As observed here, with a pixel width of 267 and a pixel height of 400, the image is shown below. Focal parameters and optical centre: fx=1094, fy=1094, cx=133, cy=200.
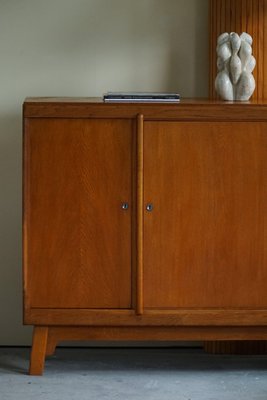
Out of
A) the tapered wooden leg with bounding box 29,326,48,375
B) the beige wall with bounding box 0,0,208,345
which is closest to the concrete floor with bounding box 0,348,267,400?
the tapered wooden leg with bounding box 29,326,48,375

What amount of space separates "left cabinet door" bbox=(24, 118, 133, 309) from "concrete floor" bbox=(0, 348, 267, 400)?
0.97 ft

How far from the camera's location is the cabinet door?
4066 millimetres

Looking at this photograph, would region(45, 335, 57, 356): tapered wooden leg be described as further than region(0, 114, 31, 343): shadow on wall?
No

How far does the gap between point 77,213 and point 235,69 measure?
32.8 inches

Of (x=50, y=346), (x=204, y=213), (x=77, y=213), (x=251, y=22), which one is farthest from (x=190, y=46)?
(x=50, y=346)

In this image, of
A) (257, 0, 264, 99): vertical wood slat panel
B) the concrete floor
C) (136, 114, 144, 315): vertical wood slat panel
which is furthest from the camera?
(257, 0, 264, 99): vertical wood slat panel

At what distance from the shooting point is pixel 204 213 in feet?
13.4

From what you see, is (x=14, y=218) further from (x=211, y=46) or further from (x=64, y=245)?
(x=211, y=46)

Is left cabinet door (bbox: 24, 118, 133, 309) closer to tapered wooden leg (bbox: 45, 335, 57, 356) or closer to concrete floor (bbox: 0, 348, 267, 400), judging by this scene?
tapered wooden leg (bbox: 45, 335, 57, 356)

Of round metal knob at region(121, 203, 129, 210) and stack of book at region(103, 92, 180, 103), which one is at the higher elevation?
A: stack of book at region(103, 92, 180, 103)

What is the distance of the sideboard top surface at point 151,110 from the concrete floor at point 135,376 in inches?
39.0

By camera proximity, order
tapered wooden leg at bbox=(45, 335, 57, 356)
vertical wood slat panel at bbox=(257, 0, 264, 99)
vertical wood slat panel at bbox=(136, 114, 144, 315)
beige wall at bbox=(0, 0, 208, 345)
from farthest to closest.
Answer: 1. beige wall at bbox=(0, 0, 208, 345)
2. vertical wood slat panel at bbox=(257, 0, 264, 99)
3. tapered wooden leg at bbox=(45, 335, 57, 356)
4. vertical wood slat panel at bbox=(136, 114, 144, 315)

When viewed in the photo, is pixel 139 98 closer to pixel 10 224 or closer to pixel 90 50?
pixel 90 50

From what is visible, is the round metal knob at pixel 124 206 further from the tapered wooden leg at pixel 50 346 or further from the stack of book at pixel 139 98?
the tapered wooden leg at pixel 50 346
